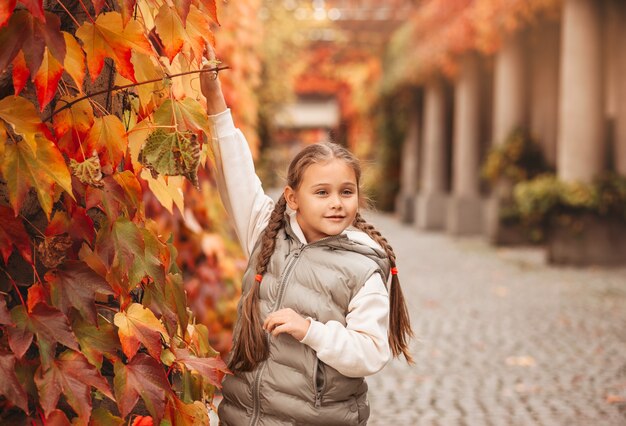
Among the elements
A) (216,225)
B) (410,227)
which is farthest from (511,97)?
(216,225)

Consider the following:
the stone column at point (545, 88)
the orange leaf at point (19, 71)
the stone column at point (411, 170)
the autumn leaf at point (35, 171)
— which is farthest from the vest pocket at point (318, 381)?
the stone column at point (411, 170)

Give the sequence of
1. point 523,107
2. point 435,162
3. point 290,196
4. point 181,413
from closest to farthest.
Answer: point 181,413
point 290,196
point 523,107
point 435,162

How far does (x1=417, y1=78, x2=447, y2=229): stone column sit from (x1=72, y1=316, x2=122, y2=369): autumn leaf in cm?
1803

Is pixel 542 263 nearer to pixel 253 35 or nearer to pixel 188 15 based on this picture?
pixel 253 35

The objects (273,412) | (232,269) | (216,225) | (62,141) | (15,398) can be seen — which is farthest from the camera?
(216,225)

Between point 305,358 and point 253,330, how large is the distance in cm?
15

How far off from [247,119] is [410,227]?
15.0 m

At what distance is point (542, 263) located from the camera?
11.9 meters

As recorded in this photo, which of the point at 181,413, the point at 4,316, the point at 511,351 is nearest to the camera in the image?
the point at 4,316

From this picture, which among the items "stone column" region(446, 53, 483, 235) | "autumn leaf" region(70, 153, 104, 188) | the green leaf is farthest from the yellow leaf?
"stone column" region(446, 53, 483, 235)

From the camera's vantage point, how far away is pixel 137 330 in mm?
1542

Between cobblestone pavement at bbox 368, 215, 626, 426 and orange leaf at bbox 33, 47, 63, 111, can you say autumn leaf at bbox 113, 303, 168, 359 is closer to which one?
orange leaf at bbox 33, 47, 63, 111

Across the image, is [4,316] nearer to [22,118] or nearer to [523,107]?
[22,118]

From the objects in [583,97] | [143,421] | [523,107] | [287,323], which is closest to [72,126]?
[143,421]
